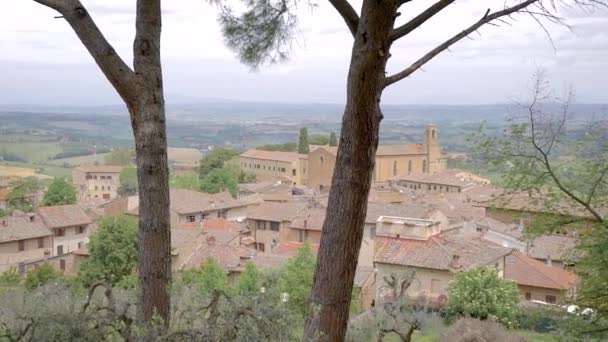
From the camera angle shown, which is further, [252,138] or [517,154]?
[252,138]

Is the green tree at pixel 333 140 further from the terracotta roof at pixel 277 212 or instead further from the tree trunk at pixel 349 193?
the tree trunk at pixel 349 193

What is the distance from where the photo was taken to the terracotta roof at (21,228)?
84.6 feet

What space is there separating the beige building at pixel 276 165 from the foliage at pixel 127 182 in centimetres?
1181

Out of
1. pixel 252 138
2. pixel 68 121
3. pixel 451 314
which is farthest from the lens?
pixel 68 121

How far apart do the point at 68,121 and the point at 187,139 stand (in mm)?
29561

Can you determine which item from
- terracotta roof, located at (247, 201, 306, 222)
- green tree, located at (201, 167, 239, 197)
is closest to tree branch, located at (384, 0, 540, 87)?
terracotta roof, located at (247, 201, 306, 222)

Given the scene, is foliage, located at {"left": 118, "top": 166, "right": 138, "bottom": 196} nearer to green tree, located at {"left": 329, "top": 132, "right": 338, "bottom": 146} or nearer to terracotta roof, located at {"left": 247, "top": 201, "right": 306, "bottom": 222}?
green tree, located at {"left": 329, "top": 132, "right": 338, "bottom": 146}

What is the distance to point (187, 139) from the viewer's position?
331 feet

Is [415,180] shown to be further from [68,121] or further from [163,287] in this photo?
[68,121]

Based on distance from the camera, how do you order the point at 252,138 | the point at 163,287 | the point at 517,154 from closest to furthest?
the point at 163,287 → the point at 517,154 → the point at 252,138

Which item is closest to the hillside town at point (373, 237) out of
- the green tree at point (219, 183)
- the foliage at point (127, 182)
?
the green tree at point (219, 183)

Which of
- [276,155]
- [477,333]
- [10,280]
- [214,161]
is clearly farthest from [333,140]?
[477,333]

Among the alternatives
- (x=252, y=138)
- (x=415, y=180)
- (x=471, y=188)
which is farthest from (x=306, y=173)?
(x=252, y=138)

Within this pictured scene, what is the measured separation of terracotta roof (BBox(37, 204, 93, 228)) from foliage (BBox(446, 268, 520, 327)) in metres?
19.6
